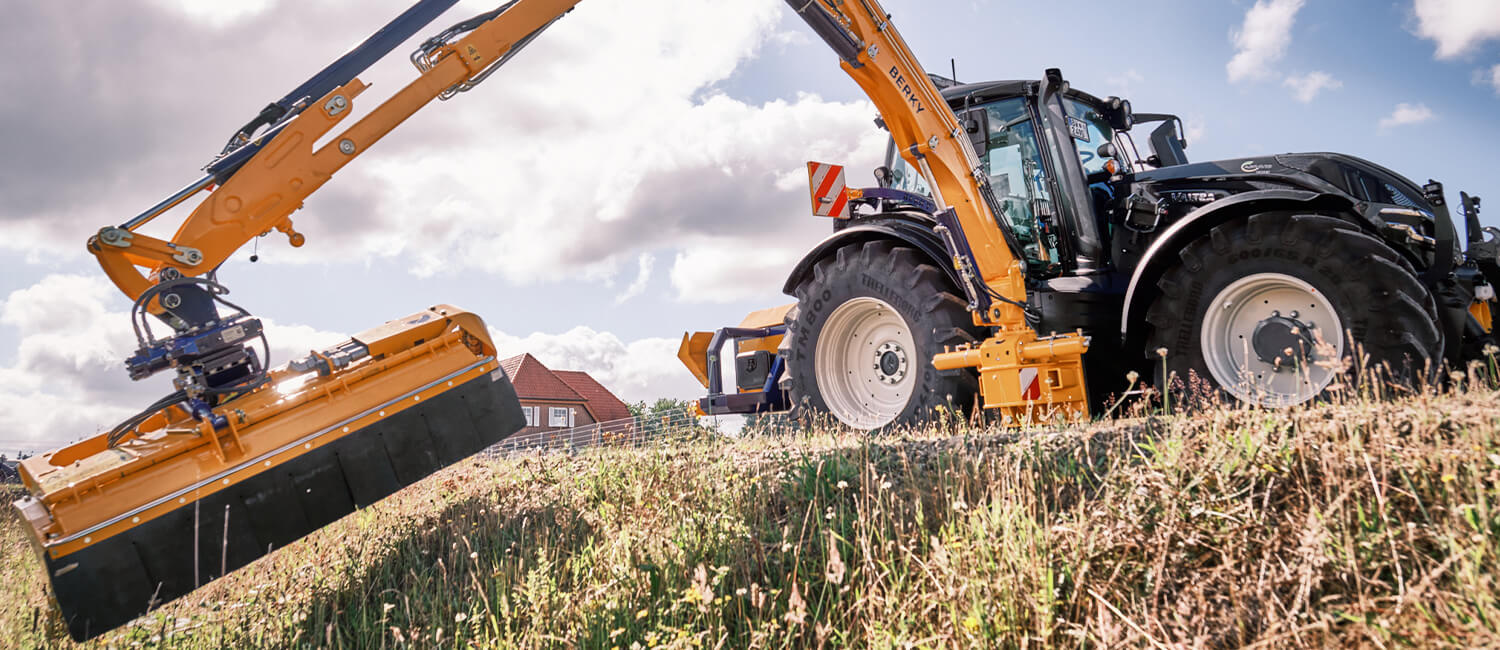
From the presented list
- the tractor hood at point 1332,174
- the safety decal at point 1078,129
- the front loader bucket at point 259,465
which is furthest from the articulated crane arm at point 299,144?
the tractor hood at point 1332,174

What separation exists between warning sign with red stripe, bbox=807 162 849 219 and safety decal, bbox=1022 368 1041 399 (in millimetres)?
2216

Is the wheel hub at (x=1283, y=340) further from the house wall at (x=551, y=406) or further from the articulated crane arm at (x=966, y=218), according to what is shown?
the house wall at (x=551, y=406)

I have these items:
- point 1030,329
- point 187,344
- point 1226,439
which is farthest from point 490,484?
point 1226,439

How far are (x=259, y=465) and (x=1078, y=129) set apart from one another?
19.1ft

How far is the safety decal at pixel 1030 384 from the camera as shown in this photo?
219 inches

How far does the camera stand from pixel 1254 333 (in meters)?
4.79

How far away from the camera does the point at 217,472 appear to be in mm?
4293

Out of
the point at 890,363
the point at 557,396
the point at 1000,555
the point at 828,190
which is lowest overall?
the point at 1000,555

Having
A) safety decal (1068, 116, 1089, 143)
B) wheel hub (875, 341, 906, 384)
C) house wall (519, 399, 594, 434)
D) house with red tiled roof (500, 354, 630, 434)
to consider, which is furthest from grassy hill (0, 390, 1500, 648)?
house wall (519, 399, 594, 434)

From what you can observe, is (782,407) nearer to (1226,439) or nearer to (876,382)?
(876,382)

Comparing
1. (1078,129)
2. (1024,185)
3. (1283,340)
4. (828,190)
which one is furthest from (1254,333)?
(828,190)

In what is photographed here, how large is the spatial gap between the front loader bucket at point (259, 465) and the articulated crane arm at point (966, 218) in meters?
3.09

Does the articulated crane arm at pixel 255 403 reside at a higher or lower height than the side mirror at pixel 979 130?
lower

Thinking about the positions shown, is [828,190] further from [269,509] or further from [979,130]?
[269,509]
